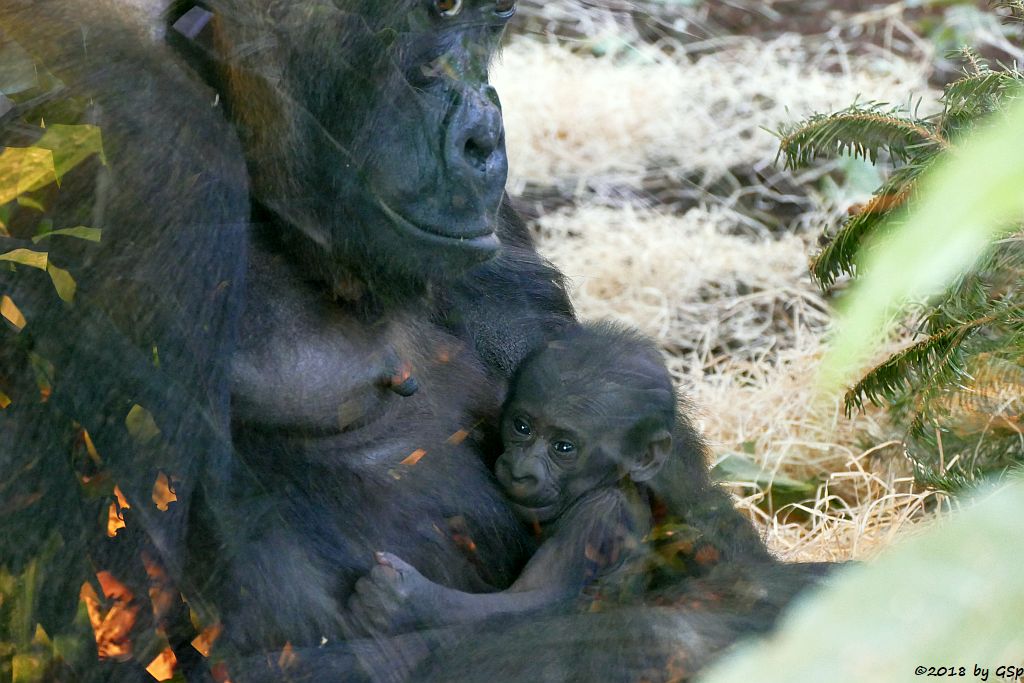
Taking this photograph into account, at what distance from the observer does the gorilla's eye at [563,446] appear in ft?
8.08

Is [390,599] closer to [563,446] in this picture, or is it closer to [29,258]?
[563,446]

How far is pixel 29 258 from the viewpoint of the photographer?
67.5 inches

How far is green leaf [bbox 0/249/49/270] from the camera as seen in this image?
171 centimetres

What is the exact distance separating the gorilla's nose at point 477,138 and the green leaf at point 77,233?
61cm

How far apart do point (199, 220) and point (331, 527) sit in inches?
25.1

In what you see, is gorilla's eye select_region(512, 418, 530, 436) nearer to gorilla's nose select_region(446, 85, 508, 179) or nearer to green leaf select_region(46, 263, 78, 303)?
gorilla's nose select_region(446, 85, 508, 179)

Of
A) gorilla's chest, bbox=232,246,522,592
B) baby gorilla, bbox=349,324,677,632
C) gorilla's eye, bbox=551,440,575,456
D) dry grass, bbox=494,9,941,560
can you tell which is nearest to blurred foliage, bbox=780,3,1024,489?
dry grass, bbox=494,9,941,560

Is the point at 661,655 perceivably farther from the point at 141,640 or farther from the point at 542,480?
the point at 141,640

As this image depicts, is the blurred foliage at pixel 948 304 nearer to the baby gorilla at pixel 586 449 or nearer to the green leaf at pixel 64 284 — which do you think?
the baby gorilla at pixel 586 449

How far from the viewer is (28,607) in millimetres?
1716

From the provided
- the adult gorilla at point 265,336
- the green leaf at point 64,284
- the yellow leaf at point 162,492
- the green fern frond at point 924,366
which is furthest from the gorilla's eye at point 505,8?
the green fern frond at point 924,366

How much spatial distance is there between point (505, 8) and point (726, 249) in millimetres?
3159

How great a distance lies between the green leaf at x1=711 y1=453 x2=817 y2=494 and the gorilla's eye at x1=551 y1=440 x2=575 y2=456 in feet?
4.51

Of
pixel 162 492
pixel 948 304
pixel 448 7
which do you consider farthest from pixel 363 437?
pixel 948 304
